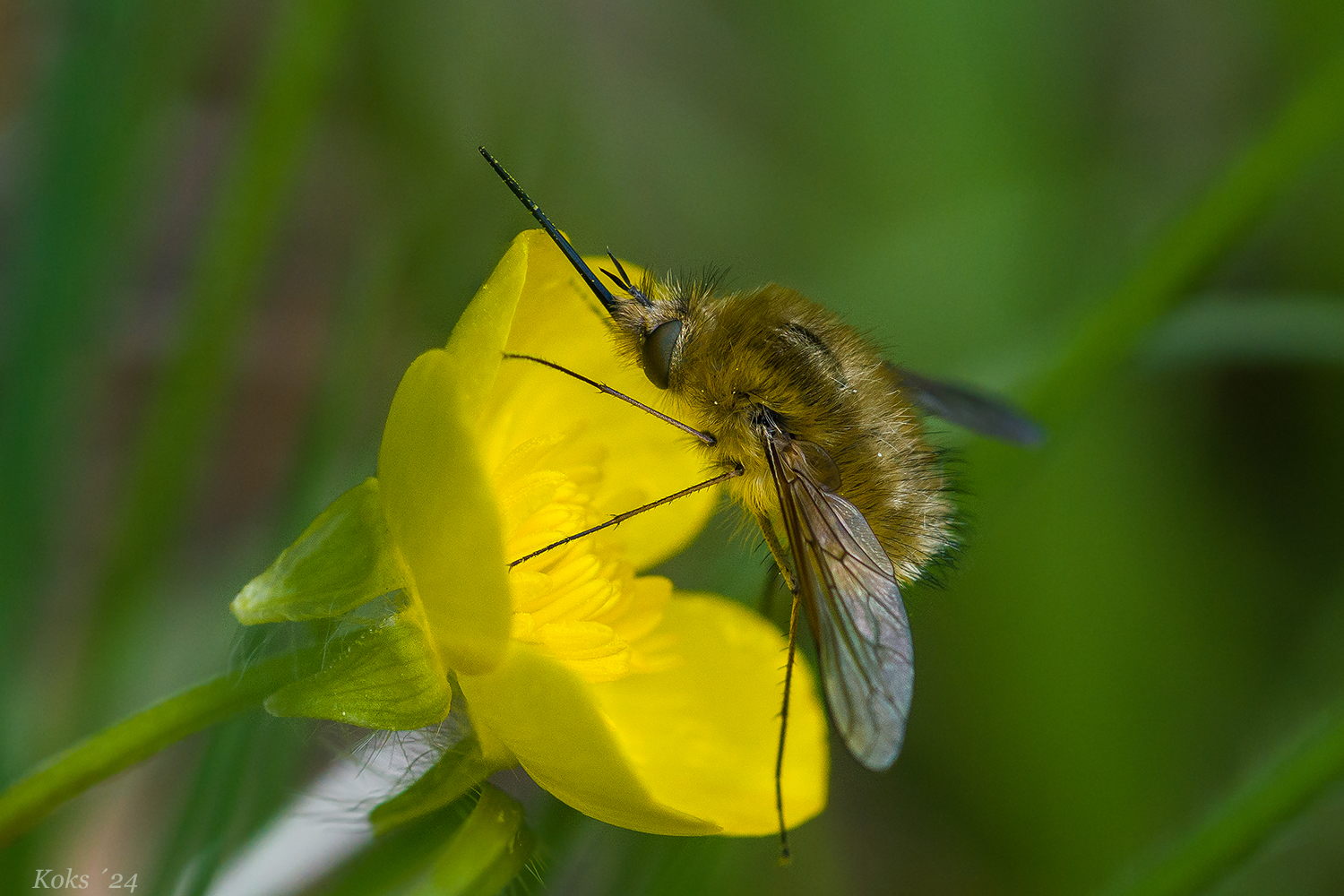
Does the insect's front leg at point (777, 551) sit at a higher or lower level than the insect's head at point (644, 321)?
lower

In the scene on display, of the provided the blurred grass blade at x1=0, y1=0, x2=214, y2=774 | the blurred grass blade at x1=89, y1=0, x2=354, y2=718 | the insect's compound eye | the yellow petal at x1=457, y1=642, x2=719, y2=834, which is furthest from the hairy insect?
the blurred grass blade at x1=0, y1=0, x2=214, y2=774

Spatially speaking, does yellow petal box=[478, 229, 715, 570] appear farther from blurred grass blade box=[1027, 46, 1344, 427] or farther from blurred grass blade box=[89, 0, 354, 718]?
blurred grass blade box=[1027, 46, 1344, 427]

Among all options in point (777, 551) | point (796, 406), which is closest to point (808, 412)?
point (796, 406)

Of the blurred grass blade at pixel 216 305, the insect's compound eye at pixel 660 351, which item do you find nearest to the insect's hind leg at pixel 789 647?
the insect's compound eye at pixel 660 351

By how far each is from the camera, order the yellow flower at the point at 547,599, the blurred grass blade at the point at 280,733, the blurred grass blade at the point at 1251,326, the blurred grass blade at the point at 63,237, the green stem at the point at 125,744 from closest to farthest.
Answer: the green stem at the point at 125,744 < the yellow flower at the point at 547,599 < the blurred grass blade at the point at 280,733 < the blurred grass blade at the point at 63,237 < the blurred grass blade at the point at 1251,326

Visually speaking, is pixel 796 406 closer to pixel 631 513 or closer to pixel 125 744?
pixel 631 513

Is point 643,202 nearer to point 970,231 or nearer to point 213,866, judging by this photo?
point 970,231

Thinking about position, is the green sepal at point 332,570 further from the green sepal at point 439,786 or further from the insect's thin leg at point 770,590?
the insect's thin leg at point 770,590
